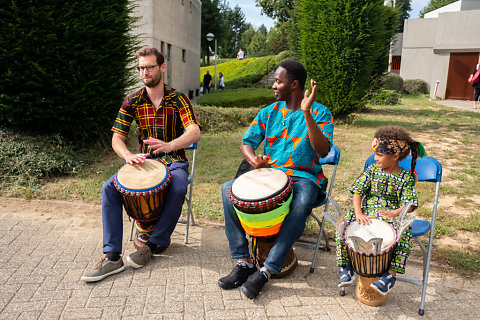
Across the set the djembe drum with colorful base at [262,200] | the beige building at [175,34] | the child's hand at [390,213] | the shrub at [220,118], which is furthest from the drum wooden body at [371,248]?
the beige building at [175,34]

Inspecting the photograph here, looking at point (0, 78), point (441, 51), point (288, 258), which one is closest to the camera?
point (288, 258)

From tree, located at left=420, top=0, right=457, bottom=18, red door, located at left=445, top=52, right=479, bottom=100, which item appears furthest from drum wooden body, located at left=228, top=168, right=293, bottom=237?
tree, located at left=420, top=0, right=457, bottom=18

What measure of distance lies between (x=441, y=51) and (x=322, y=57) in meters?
15.8

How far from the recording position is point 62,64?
19.8ft

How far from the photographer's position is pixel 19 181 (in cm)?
533

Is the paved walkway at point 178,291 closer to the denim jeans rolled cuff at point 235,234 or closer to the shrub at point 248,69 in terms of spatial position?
the denim jeans rolled cuff at point 235,234

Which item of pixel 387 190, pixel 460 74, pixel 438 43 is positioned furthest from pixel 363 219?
pixel 438 43

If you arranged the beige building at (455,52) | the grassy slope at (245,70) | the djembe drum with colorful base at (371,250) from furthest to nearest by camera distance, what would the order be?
the grassy slope at (245,70) < the beige building at (455,52) < the djembe drum with colorful base at (371,250)

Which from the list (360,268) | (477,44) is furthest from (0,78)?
(477,44)

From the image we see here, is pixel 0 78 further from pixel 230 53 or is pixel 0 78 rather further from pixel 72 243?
pixel 230 53

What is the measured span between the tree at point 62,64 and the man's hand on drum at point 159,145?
327 centimetres

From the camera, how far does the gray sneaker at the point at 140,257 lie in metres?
3.29

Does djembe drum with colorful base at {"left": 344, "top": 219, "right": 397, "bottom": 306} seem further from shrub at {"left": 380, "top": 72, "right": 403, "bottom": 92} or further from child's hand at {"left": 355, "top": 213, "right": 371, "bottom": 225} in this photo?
shrub at {"left": 380, "top": 72, "right": 403, "bottom": 92}

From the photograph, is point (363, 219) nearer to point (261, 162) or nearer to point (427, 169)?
point (427, 169)
